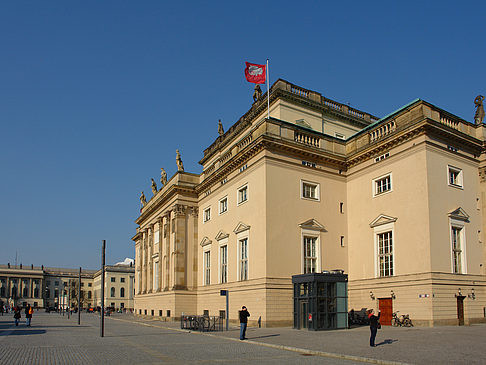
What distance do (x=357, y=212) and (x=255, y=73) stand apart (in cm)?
1410

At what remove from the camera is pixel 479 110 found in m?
36.2

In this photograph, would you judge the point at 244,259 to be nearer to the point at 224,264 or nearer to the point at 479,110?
the point at 224,264

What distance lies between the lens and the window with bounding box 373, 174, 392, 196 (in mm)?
33719

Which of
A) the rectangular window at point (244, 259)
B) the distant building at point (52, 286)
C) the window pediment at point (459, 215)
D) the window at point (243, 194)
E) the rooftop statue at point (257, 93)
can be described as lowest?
the distant building at point (52, 286)

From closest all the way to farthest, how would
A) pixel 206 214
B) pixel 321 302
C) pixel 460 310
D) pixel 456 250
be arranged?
pixel 321 302 < pixel 460 310 < pixel 456 250 < pixel 206 214

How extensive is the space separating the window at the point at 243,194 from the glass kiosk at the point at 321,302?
9.40 m

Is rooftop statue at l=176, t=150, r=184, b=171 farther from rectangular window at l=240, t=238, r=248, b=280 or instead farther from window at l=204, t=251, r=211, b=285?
rectangular window at l=240, t=238, r=248, b=280

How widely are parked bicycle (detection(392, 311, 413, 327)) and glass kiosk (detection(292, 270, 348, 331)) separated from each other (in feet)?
10.5

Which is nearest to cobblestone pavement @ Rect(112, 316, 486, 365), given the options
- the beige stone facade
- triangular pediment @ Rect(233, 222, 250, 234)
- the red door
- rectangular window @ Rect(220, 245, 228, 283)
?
the red door

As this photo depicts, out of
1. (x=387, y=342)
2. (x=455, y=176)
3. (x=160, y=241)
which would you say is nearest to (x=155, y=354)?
(x=387, y=342)

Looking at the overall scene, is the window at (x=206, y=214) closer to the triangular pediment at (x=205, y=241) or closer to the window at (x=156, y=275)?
the triangular pediment at (x=205, y=241)

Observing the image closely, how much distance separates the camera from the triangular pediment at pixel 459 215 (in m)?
31.2

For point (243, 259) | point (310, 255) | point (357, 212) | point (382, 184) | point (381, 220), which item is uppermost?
point (382, 184)

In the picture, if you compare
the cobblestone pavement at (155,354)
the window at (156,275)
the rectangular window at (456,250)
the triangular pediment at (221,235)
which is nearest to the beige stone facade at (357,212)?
the rectangular window at (456,250)
